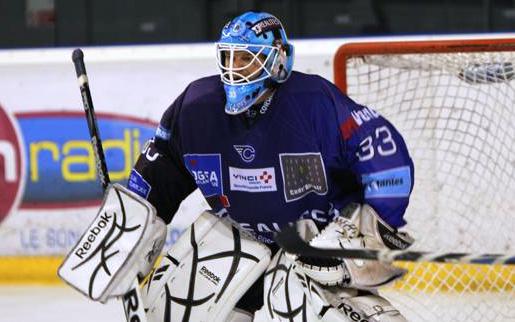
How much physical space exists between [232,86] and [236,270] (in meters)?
0.43

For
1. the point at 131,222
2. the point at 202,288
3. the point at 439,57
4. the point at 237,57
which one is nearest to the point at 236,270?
the point at 202,288

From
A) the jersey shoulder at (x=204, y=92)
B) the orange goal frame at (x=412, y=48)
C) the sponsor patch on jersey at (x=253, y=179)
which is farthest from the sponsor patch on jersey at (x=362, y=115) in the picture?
the orange goal frame at (x=412, y=48)

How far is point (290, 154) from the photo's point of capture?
9.07 ft

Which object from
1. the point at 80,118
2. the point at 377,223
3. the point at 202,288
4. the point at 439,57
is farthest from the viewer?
the point at 80,118

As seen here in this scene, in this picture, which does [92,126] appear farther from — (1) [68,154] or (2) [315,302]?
Result: (1) [68,154]

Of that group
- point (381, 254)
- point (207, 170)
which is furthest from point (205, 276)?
point (381, 254)

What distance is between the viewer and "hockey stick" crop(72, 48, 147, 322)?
2773 mm

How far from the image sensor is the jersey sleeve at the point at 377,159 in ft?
8.70

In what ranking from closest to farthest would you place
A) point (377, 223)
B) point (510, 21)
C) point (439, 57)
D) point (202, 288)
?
point (377, 223) → point (202, 288) → point (439, 57) → point (510, 21)

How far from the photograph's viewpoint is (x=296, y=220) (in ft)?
9.23

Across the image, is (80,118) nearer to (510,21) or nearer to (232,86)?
(510,21)

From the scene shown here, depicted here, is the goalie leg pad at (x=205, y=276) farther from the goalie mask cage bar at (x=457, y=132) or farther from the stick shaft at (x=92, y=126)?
the goalie mask cage bar at (x=457, y=132)

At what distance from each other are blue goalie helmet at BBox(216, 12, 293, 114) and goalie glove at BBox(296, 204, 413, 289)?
34cm

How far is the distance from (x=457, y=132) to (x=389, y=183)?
1.37 metres
